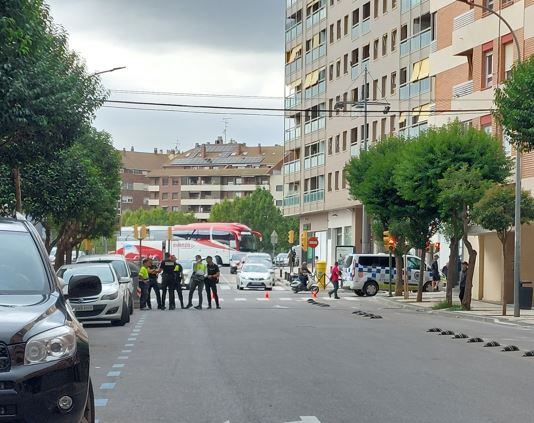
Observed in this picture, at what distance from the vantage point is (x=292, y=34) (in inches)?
3693

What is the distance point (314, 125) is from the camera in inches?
3450

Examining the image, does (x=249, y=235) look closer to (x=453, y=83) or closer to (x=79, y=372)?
(x=453, y=83)

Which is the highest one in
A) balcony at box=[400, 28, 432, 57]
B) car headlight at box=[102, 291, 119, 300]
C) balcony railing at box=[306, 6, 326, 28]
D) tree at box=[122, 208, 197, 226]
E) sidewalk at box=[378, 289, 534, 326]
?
balcony railing at box=[306, 6, 326, 28]

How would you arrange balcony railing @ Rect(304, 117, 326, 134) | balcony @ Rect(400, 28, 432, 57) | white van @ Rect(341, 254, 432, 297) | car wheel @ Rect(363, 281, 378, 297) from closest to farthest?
white van @ Rect(341, 254, 432, 297), car wheel @ Rect(363, 281, 378, 297), balcony @ Rect(400, 28, 432, 57), balcony railing @ Rect(304, 117, 326, 134)

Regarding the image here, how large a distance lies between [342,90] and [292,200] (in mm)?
15383

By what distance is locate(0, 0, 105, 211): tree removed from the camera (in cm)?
2117

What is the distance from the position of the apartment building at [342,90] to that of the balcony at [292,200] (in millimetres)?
79

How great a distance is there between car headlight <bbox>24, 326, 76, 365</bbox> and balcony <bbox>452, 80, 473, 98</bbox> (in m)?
41.6

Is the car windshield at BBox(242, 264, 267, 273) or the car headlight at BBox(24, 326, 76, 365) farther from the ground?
the car windshield at BBox(242, 264, 267, 273)

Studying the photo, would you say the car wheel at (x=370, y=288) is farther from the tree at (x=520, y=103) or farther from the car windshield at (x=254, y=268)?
the tree at (x=520, y=103)

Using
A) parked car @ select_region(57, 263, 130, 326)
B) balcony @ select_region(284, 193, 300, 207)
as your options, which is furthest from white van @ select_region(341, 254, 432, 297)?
balcony @ select_region(284, 193, 300, 207)

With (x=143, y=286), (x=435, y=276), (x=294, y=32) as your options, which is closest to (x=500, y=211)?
(x=143, y=286)

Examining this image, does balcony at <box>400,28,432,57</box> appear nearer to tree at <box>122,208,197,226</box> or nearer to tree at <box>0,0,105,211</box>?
tree at <box>0,0,105,211</box>

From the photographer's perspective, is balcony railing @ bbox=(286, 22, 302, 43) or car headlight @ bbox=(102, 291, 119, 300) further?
balcony railing @ bbox=(286, 22, 302, 43)
